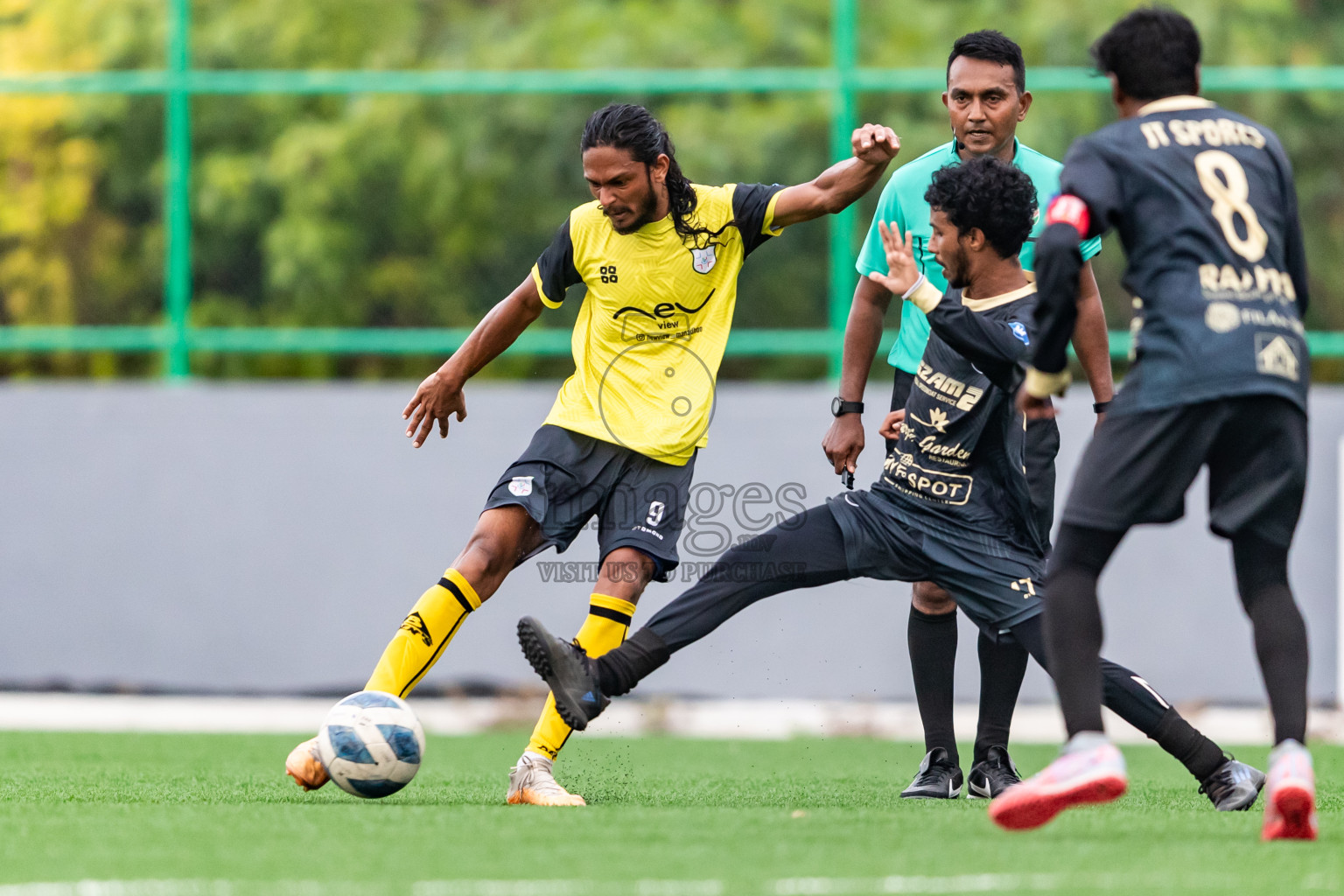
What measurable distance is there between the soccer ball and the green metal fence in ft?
15.4

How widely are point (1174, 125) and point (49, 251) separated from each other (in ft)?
24.6

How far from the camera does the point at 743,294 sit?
364 inches

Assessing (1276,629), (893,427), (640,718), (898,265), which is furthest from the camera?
(640,718)

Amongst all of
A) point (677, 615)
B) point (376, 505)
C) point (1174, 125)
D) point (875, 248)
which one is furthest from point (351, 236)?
point (1174, 125)

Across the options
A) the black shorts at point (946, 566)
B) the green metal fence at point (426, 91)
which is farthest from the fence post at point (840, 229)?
the black shorts at point (946, 566)

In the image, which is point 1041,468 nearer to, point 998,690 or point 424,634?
point 998,690

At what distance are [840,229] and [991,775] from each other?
4472 mm

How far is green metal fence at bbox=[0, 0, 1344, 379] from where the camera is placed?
9156 mm

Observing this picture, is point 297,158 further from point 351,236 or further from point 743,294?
point 743,294

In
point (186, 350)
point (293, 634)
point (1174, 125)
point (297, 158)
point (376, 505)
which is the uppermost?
point (1174, 125)

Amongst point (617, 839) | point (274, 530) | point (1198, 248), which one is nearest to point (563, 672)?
point (617, 839)

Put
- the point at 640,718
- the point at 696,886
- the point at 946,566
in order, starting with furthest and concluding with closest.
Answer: the point at 640,718 < the point at 946,566 < the point at 696,886

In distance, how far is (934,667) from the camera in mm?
5434

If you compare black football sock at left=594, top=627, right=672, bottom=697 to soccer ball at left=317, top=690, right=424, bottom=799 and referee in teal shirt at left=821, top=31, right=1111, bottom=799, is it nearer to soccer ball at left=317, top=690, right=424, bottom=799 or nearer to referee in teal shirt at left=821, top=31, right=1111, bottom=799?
soccer ball at left=317, top=690, right=424, bottom=799
